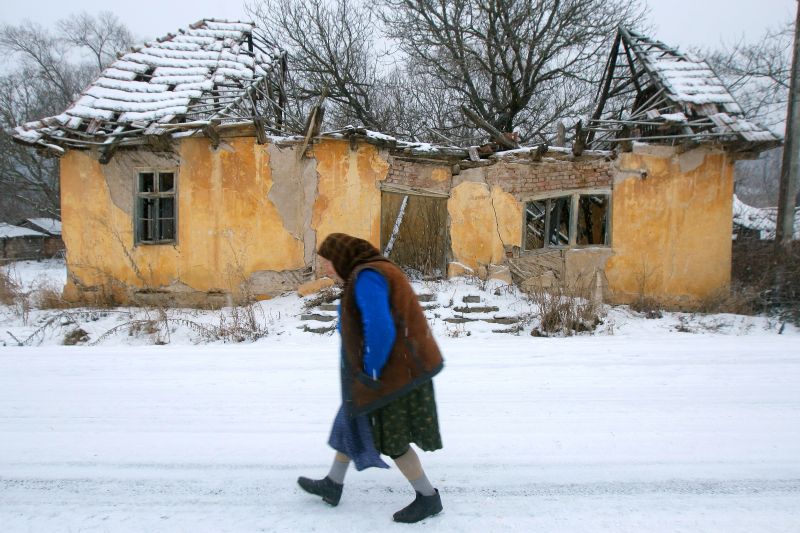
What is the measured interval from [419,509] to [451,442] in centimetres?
92

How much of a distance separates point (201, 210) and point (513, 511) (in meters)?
8.22

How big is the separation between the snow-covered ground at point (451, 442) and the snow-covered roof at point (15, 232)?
78.8 ft

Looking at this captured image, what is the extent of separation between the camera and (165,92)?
8.96 metres

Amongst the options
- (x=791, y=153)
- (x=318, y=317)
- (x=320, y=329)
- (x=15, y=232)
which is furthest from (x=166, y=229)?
(x=15, y=232)

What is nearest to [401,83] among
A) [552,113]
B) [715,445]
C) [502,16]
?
[502,16]

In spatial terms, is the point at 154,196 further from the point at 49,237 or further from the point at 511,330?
the point at 49,237

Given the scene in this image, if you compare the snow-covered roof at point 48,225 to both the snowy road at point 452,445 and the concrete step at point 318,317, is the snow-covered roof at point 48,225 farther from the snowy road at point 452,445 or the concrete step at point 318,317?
the snowy road at point 452,445

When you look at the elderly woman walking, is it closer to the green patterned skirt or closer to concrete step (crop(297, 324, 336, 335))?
the green patterned skirt

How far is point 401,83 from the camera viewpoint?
58.5 feet

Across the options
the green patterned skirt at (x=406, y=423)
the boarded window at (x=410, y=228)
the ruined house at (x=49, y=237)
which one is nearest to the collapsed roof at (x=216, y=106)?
the boarded window at (x=410, y=228)

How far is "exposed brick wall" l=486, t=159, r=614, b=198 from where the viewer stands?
8875 mm

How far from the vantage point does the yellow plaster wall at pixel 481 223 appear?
30.3 ft

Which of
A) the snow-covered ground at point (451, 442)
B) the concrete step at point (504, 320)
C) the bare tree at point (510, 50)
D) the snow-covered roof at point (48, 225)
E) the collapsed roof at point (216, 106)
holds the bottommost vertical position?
the snow-covered ground at point (451, 442)

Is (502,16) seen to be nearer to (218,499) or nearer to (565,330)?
(565,330)
